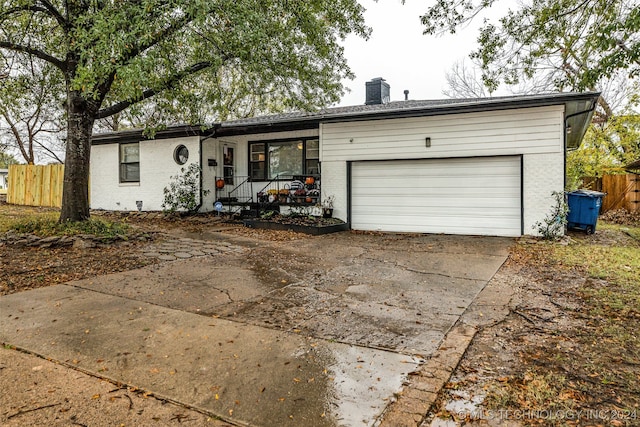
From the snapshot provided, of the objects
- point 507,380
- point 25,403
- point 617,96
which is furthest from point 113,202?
point 617,96

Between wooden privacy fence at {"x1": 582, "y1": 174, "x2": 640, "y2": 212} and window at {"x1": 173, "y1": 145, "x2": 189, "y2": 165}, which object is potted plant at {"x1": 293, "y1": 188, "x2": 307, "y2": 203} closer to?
window at {"x1": 173, "y1": 145, "x2": 189, "y2": 165}

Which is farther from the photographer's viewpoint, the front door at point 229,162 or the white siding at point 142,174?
the front door at point 229,162

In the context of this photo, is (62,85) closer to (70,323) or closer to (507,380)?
(70,323)

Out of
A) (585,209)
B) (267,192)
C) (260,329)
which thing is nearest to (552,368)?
(260,329)

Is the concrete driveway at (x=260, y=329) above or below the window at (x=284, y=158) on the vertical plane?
below

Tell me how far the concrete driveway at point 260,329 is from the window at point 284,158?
6.47m

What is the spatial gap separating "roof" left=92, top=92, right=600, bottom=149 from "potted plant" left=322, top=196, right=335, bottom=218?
224cm

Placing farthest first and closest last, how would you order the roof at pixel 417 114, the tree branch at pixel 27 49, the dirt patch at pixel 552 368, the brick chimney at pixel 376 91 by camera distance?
the brick chimney at pixel 376 91
the roof at pixel 417 114
the tree branch at pixel 27 49
the dirt patch at pixel 552 368

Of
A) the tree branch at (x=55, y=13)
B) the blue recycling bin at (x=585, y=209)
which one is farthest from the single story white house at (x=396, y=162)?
the tree branch at (x=55, y=13)

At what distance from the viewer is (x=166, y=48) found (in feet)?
23.6

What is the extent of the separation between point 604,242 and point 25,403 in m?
10.3

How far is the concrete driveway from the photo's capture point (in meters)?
2.38

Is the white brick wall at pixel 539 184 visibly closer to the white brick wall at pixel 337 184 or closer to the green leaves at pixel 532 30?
the green leaves at pixel 532 30

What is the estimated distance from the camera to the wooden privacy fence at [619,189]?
15.6 metres
